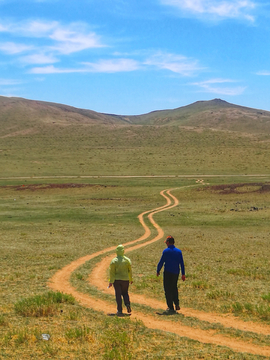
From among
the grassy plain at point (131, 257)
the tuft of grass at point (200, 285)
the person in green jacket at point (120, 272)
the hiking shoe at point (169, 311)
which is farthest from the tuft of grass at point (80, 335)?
the tuft of grass at point (200, 285)

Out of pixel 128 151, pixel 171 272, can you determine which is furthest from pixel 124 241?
pixel 128 151

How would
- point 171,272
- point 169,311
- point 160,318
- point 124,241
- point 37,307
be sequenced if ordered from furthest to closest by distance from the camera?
point 124,241, point 171,272, point 169,311, point 160,318, point 37,307

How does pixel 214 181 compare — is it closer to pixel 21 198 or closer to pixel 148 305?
pixel 21 198

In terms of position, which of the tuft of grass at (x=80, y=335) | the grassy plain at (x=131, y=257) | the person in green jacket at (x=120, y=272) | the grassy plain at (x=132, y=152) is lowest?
the grassy plain at (x=131, y=257)

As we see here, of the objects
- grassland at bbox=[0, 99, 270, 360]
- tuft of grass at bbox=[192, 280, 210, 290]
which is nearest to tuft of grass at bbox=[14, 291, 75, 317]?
grassland at bbox=[0, 99, 270, 360]

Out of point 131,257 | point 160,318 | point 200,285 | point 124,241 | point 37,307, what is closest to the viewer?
point 37,307

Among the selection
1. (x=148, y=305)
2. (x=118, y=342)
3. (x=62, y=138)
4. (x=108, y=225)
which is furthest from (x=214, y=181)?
(x=62, y=138)

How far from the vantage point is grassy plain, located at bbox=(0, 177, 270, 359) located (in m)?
9.37

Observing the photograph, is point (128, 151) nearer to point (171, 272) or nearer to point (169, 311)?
point (171, 272)

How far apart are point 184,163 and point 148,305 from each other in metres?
88.8

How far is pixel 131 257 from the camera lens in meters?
23.4

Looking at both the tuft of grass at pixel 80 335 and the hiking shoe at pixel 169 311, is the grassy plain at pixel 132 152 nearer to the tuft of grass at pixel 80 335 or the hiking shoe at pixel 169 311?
the hiking shoe at pixel 169 311

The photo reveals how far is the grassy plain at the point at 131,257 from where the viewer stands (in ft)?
30.7

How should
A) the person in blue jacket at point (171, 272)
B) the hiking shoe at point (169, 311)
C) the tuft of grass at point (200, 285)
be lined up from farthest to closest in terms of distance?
the tuft of grass at point (200, 285) → the person in blue jacket at point (171, 272) → the hiking shoe at point (169, 311)
